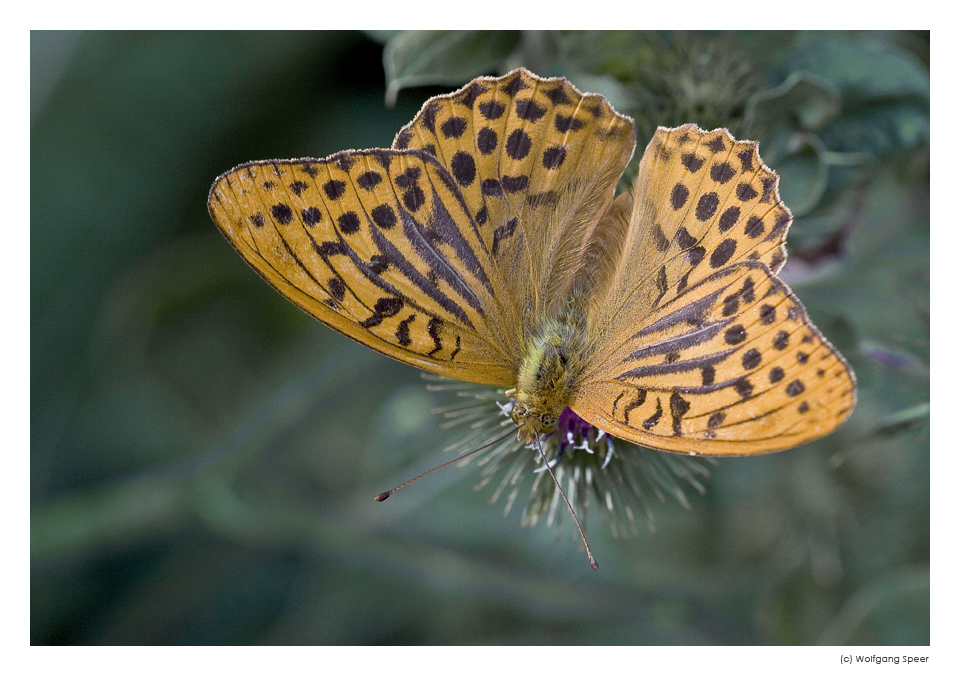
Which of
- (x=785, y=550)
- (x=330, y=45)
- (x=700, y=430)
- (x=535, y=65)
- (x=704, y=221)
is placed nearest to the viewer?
(x=700, y=430)

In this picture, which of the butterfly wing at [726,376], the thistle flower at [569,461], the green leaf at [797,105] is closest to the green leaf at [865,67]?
the green leaf at [797,105]

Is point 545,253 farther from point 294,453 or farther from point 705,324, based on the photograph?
point 294,453

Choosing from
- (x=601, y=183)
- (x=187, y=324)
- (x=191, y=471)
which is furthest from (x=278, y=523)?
(x=601, y=183)

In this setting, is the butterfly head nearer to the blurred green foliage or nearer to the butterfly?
the butterfly

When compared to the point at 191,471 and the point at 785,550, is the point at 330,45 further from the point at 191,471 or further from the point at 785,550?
the point at 785,550

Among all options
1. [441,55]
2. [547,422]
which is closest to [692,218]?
[547,422]

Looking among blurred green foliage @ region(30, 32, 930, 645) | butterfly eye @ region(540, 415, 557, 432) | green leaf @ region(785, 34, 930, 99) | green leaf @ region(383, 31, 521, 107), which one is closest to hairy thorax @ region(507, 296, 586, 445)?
butterfly eye @ region(540, 415, 557, 432)
